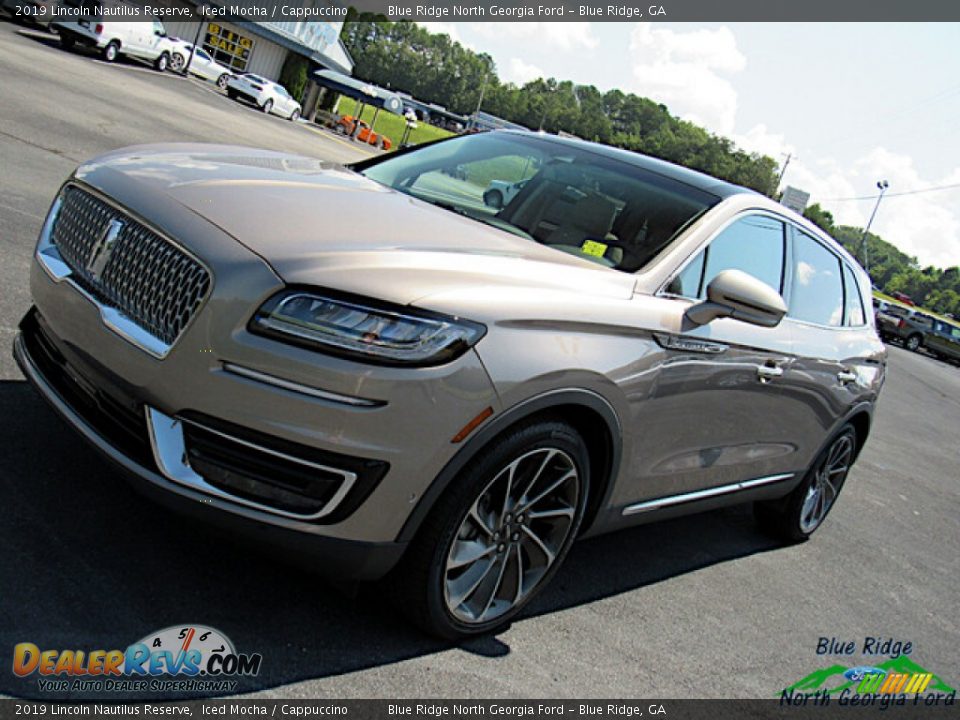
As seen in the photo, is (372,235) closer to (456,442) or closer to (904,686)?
(456,442)

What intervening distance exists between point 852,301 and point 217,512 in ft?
14.8

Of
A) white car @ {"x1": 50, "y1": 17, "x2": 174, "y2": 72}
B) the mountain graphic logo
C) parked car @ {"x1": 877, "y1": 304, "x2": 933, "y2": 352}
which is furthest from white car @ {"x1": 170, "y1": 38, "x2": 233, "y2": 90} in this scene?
the mountain graphic logo

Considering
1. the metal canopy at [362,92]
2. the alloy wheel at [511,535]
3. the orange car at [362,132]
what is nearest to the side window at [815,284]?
the alloy wheel at [511,535]

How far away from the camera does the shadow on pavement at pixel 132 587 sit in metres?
2.94

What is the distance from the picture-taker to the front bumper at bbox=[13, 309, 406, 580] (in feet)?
9.41

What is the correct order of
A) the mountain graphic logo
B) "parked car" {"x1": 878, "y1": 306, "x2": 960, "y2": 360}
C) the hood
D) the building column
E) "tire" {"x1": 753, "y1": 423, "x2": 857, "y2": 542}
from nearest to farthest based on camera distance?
the hood, the mountain graphic logo, "tire" {"x1": 753, "y1": 423, "x2": 857, "y2": 542}, "parked car" {"x1": 878, "y1": 306, "x2": 960, "y2": 360}, the building column

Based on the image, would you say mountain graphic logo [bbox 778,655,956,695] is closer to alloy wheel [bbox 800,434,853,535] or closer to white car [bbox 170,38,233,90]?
alloy wheel [bbox 800,434,853,535]

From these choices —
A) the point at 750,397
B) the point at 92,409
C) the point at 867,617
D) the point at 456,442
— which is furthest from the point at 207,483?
the point at 867,617

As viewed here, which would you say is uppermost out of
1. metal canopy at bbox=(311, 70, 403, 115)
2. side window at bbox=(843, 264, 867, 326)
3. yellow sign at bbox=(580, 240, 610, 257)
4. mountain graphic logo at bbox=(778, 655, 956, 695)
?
metal canopy at bbox=(311, 70, 403, 115)

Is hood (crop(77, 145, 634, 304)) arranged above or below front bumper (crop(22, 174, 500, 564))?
above

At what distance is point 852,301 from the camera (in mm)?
6066

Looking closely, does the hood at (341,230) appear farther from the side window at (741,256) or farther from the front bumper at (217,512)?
the front bumper at (217,512)

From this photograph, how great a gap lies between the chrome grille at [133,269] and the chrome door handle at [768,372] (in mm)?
2672

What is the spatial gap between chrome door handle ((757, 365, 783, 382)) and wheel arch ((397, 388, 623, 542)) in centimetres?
114
